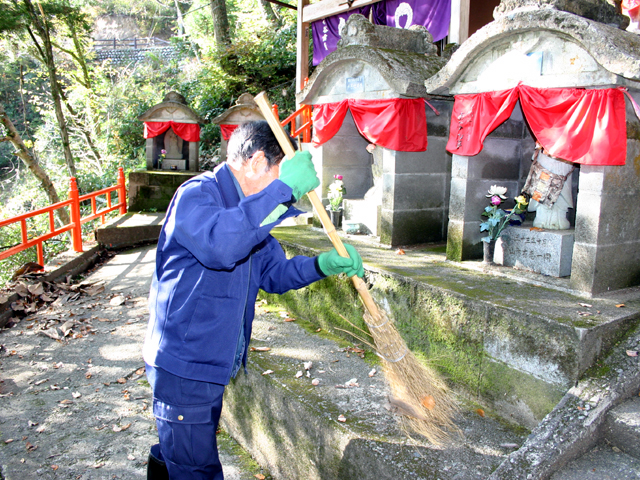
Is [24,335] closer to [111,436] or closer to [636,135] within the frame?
[111,436]

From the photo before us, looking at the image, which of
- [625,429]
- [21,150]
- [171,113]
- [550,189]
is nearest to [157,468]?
[625,429]

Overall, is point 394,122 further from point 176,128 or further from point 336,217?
point 176,128

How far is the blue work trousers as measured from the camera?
2592 mm

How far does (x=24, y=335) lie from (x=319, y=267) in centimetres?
507

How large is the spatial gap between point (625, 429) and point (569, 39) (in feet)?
9.65

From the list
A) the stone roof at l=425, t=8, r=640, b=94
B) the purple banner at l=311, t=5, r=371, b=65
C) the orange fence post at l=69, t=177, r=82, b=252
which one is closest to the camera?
the stone roof at l=425, t=8, r=640, b=94

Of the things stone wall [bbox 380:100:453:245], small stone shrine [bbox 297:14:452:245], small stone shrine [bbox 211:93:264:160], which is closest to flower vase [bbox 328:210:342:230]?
small stone shrine [bbox 297:14:452:245]

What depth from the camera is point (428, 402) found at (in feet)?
11.2

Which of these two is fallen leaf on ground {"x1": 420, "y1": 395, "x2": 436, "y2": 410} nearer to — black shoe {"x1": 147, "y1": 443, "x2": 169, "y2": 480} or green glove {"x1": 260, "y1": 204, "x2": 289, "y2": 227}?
black shoe {"x1": 147, "y1": 443, "x2": 169, "y2": 480}

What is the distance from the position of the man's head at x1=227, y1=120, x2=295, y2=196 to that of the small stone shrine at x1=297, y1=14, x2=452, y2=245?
11.0 ft

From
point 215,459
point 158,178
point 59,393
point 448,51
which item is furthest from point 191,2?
point 215,459

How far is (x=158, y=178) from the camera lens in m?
13.2

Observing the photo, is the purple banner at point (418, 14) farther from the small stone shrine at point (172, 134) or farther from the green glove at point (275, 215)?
the green glove at point (275, 215)

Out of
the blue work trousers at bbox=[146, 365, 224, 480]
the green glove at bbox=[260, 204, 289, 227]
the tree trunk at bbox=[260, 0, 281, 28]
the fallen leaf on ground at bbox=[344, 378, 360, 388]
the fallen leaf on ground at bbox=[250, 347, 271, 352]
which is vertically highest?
the tree trunk at bbox=[260, 0, 281, 28]
